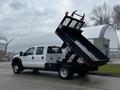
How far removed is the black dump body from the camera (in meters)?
12.7

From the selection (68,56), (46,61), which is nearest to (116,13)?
(46,61)

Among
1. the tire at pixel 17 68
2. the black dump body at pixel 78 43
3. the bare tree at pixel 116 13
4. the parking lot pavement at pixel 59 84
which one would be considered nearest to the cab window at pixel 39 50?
the black dump body at pixel 78 43

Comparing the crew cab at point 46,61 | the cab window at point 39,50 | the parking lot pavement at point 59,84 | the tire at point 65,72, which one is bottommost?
the parking lot pavement at point 59,84

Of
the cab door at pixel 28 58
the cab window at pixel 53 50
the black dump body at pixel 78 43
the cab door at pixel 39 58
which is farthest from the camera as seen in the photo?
the cab door at pixel 28 58

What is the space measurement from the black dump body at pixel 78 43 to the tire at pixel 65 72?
97cm

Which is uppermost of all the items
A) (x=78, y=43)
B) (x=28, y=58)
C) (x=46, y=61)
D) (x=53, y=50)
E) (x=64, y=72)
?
(x=78, y=43)

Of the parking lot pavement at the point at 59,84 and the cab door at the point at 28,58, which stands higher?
the cab door at the point at 28,58

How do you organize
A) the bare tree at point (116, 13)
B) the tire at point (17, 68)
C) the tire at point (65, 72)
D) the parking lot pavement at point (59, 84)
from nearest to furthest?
1. the parking lot pavement at point (59, 84)
2. the tire at point (65, 72)
3. the tire at point (17, 68)
4. the bare tree at point (116, 13)

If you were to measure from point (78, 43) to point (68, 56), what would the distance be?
1.26m

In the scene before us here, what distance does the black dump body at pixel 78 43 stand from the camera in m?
12.7

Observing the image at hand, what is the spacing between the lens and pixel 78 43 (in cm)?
1450

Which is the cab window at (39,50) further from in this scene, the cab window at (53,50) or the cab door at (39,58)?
the cab window at (53,50)

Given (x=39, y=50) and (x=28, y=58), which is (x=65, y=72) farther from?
(x=28, y=58)

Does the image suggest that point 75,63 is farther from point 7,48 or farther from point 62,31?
point 7,48
